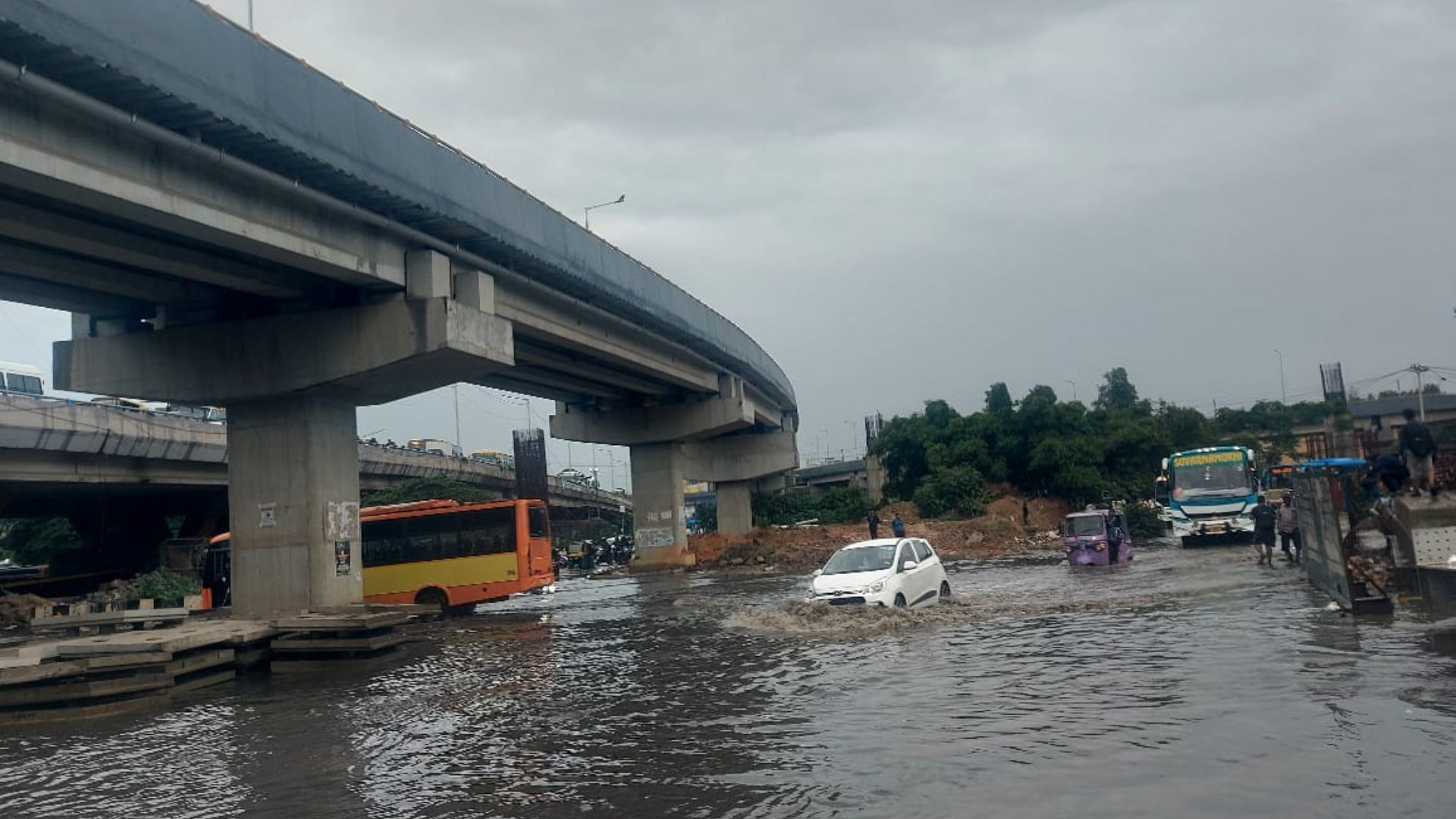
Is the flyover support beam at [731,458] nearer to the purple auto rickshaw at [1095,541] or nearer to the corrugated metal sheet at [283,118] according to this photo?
the purple auto rickshaw at [1095,541]

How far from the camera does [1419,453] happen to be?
1691 cm

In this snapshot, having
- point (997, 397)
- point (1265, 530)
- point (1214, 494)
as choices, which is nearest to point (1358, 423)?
point (997, 397)

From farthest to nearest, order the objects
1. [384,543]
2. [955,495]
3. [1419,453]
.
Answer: [955,495]
[384,543]
[1419,453]

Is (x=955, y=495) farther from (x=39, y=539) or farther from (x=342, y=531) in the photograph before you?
(x=39, y=539)

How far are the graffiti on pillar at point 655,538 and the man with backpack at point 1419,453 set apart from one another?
112ft

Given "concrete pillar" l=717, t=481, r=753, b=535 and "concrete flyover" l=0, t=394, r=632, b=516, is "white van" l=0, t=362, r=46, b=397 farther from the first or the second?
"concrete pillar" l=717, t=481, r=753, b=535

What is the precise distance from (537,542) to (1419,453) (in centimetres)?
1902

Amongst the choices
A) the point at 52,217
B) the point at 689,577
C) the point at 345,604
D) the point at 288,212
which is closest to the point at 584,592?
the point at 689,577

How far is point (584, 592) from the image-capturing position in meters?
38.1

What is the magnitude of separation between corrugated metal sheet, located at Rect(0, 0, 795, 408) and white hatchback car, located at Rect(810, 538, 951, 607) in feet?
32.6

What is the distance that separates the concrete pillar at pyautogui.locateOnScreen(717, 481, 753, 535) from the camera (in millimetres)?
63094

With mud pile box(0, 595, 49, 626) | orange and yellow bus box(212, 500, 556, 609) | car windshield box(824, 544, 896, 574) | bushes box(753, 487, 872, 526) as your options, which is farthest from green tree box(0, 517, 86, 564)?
car windshield box(824, 544, 896, 574)

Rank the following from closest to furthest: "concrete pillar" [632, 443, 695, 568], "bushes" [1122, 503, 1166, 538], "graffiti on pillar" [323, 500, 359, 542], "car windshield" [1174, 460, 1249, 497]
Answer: "graffiti on pillar" [323, 500, 359, 542], "car windshield" [1174, 460, 1249, 497], "bushes" [1122, 503, 1166, 538], "concrete pillar" [632, 443, 695, 568]

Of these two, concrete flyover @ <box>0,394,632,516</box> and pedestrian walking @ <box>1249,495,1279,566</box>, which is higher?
concrete flyover @ <box>0,394,632,516</box>
